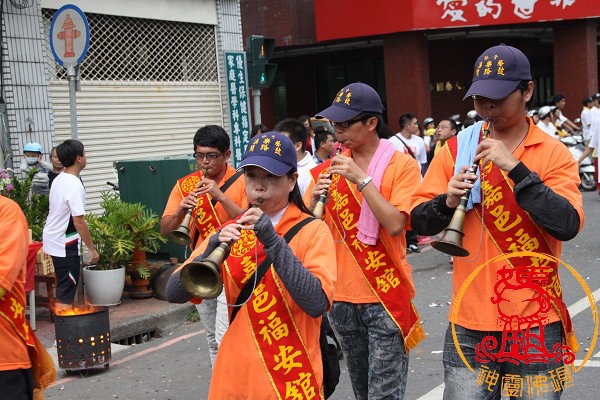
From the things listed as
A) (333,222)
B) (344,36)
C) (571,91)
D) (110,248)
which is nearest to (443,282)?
(110,248)

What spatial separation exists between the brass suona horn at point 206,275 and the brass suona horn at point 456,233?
81 centimetres

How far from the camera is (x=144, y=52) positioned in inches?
503

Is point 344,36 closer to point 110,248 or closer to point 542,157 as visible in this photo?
point 110,248

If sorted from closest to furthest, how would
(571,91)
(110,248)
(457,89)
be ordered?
(110,248), (571,91), (457,89)

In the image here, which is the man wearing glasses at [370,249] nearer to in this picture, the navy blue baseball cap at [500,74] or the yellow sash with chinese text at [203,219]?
the navy blue baseball cap at [500,74]

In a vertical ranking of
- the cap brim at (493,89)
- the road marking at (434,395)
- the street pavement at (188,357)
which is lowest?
the street pavement at (188,357)

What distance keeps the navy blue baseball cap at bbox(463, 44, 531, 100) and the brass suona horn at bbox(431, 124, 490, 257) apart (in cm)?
29

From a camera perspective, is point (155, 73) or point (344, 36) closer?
point (155, 73)

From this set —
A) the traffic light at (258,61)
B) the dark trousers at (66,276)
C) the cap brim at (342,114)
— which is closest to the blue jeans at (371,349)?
the cap brim at (342,114)

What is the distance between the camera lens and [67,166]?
7.60m

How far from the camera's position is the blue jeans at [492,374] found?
10.7 feet

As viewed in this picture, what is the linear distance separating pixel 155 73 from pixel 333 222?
925 centimetres

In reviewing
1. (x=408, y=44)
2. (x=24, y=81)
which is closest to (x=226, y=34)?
(x=24, y=81)

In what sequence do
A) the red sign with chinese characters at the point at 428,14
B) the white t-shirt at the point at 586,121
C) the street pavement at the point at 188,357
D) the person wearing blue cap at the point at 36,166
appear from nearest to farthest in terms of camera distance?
the street pavement at the point at 188,357, the person wearing blue cap at the point at 36,166, the white t-shirt at the point at 586,121, the red sign with chinese characters at the point at 428,14
